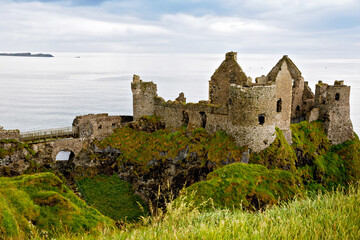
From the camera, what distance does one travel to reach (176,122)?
32.9m

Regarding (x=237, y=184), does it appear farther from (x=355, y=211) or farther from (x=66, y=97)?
(x=66, y=97)

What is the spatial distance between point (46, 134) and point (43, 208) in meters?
18.7

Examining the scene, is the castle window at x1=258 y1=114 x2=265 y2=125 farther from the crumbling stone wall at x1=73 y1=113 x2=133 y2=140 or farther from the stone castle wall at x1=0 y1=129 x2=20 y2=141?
the stone castle wall at x1=0 y1=129 x2=20 y2=141

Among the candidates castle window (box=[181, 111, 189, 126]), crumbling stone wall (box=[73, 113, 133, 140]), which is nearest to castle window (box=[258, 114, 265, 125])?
castle window (box=[181, 111, 189, 126])

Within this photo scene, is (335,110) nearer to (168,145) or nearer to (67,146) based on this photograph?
(168,145)

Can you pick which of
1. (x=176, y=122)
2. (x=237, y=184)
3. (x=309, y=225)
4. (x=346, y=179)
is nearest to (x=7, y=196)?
(x=237, y=184)

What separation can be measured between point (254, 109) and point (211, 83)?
8382mm

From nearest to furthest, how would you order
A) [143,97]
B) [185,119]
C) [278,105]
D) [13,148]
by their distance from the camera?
[278,105], [13,148], [185,119], [143,97]

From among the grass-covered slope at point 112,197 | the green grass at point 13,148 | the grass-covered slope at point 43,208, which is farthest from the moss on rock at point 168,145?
the grass-covered slope at point 43,208

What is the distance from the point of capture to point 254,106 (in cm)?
2527

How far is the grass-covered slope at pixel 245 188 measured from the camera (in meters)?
15.9

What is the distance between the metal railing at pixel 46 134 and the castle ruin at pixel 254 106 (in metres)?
7.15

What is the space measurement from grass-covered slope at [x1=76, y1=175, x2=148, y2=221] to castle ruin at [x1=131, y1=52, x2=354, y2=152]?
7.92 m

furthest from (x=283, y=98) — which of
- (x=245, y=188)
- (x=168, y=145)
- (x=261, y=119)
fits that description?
(x=245, y=188)
